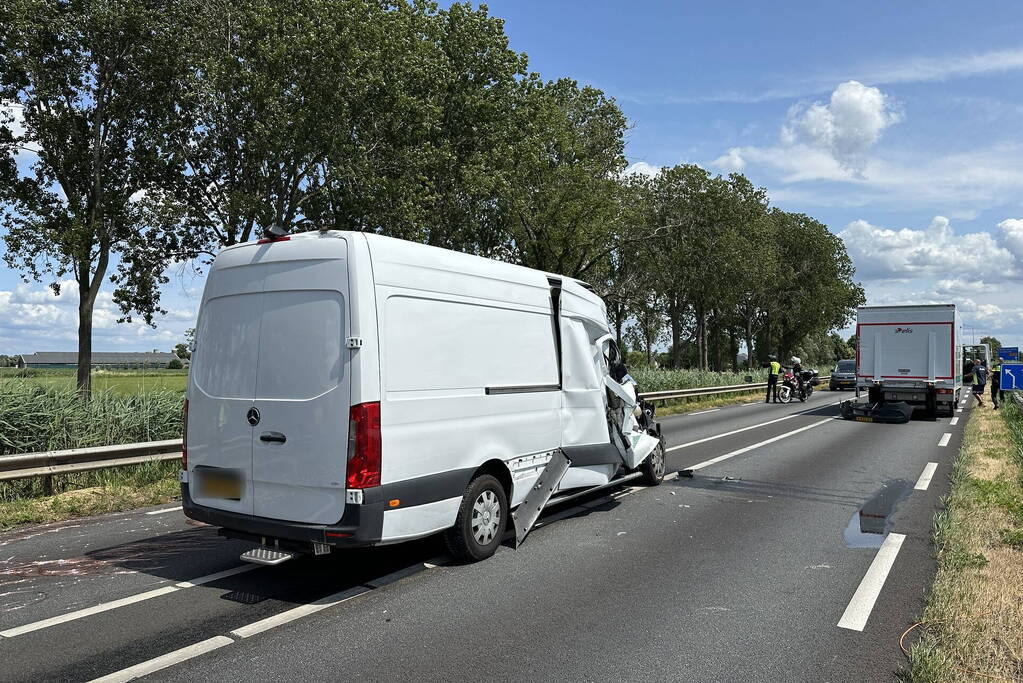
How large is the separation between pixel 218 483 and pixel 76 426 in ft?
17.3

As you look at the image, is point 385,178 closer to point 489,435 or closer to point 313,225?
point 313,225

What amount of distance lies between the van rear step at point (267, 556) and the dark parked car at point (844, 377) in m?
41.1

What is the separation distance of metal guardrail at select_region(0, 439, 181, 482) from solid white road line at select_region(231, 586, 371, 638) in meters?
4.89

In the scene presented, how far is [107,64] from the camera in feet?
59.7

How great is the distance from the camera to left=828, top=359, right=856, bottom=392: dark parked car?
134ft

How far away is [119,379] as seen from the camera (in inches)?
450

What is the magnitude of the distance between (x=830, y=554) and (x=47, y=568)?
21.1ft

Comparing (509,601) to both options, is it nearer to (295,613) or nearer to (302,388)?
(295,613)

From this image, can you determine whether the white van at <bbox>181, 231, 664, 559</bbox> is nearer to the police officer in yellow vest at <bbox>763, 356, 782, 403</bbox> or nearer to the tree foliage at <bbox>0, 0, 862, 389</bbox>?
the tree foliage at <bbox>0, 0, 862, 389</bbox>

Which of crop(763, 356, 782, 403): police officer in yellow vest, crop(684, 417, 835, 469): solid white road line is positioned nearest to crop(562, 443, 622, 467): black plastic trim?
crop(684, 417, 835, 469): solid white road line

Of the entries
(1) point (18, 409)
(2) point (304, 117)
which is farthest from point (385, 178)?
(1) point (18, 409)

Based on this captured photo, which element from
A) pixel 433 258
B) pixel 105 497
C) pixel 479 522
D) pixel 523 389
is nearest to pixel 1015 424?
pixel 523 389

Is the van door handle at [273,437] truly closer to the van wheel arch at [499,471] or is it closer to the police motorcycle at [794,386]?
the van wheel arch at [499,471]

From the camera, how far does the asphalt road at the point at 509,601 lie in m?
3.94
